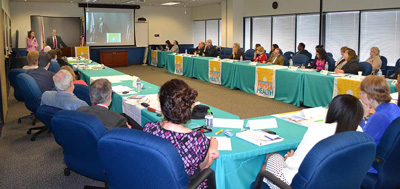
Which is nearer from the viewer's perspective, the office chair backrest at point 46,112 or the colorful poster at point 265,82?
the office chair backrest at point 46,112

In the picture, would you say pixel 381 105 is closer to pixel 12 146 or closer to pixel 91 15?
pixel 12 146

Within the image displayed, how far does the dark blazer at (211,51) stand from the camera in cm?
1134

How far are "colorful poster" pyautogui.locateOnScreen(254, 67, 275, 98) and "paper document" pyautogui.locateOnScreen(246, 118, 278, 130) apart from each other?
4248mm

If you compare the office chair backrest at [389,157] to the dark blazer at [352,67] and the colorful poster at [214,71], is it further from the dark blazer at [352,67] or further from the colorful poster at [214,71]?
the colorful poster at [214,71]

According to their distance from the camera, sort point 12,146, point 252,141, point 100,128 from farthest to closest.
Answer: point 12,146
point 252,141
point 100,128

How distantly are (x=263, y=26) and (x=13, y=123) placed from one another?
1000 centimetres

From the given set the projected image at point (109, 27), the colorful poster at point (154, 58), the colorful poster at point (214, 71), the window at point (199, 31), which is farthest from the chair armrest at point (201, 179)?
the window at point (199, 31)

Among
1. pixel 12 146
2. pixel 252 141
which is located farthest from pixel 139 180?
pixel 12 146

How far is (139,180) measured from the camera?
1663 mm

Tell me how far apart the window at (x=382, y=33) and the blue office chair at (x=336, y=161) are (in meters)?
8.37

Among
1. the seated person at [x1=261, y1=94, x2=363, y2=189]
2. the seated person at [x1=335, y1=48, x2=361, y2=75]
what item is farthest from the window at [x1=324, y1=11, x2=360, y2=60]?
the seated person at [x1=261, y1=94, x2=363, y2=189]

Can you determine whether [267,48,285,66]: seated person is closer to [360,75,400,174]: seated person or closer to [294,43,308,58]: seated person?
[294,43,308,58]: seated person

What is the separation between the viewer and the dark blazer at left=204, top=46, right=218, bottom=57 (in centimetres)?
1134

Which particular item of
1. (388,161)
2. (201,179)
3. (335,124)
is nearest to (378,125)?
(388,161)
